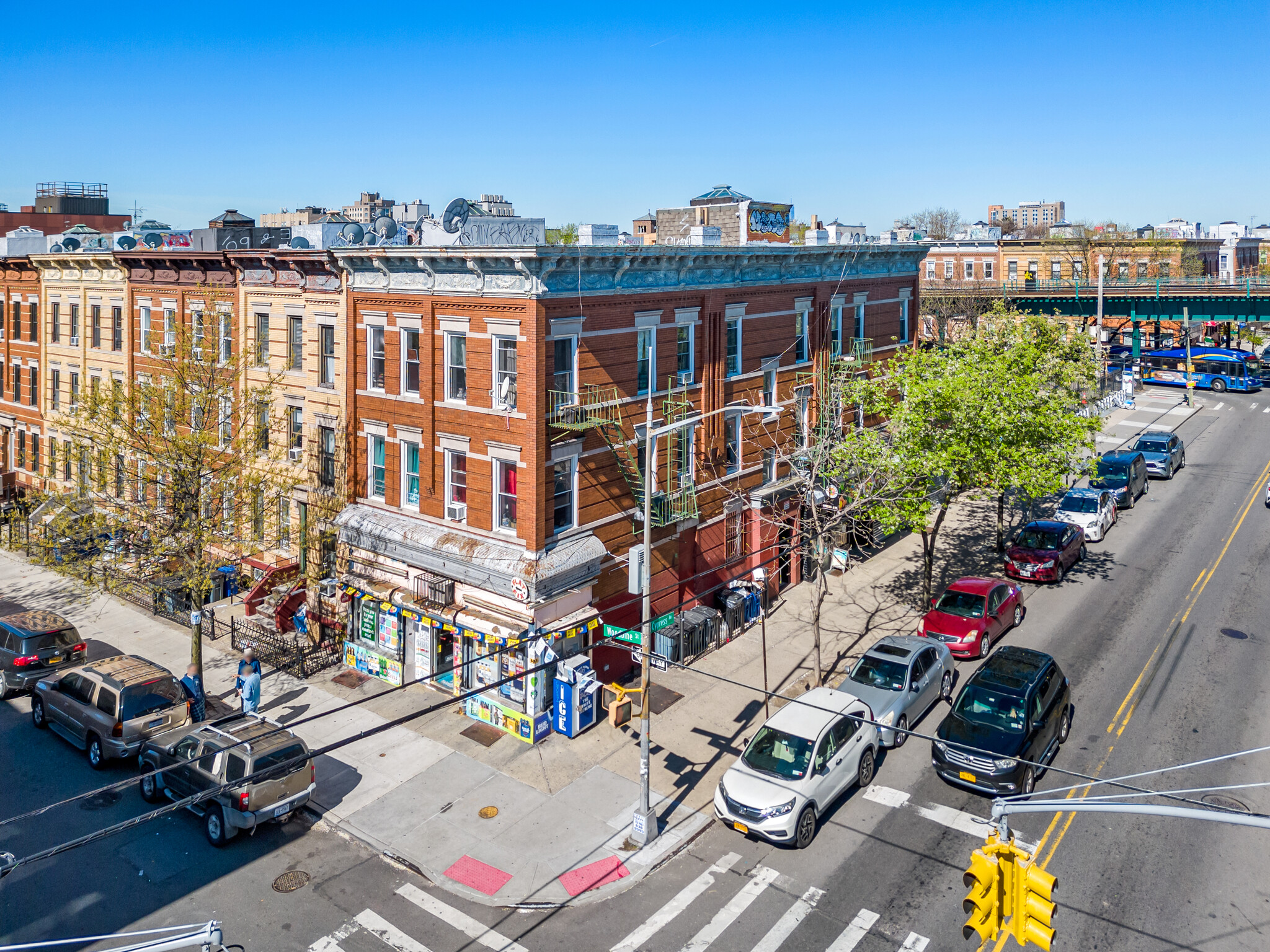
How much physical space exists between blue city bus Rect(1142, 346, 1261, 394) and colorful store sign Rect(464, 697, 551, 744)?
232 ft

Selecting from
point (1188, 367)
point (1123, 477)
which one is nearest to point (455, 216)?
point (1123, 477)

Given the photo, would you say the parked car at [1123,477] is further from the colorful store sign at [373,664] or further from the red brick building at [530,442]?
the colorful store sign at [373,664]

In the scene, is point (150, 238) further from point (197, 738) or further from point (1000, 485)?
point (1000, 485)

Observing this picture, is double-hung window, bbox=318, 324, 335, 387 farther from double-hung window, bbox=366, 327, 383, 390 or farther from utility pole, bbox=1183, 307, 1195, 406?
utility pole, bbox=1183, 307, 1195, 406

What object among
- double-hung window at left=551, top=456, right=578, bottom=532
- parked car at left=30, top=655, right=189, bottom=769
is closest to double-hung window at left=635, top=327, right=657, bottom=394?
double-hung window at left=551, top=456, right=578, bottom=532

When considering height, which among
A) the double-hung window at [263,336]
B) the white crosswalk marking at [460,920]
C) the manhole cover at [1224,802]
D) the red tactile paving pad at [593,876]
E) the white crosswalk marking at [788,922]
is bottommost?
the white crosswalk marking at [460,920]

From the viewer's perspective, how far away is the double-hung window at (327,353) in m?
28.6

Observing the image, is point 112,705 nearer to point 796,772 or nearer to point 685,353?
point 796,772

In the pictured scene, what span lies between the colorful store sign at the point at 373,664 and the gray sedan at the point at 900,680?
1198 cm

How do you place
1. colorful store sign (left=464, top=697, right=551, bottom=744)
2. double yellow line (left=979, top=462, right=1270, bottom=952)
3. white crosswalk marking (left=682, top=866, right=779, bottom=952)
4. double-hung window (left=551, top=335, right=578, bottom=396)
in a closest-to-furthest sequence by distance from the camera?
1. white crosswalk marking (left=682, top=866, right=779, bottom=952)
2. double yellow line (left=979, top=462, right=1270, bottom=952)
3. colorful store sign (left=464, top=697, right=551, bottom=744)
4. double-hung window (left=551, top=335, right=578, bottom=396)

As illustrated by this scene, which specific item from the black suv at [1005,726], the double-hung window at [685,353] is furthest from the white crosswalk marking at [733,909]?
the double-hung window at [685,353]

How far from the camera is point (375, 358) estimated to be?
89.8 feet

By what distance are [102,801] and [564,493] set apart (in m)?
12.4

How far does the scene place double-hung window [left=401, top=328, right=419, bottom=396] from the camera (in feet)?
85.9
